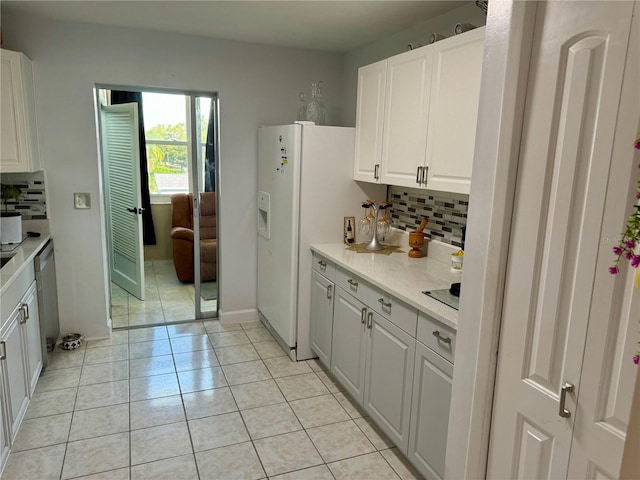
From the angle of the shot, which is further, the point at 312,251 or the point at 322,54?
the point at 322,54

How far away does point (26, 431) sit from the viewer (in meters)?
2.38

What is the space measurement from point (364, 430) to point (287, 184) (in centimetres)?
164

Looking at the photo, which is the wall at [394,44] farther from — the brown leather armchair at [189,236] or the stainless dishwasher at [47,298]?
the stainless dishwasher at [47,298]

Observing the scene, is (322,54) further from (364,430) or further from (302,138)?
(364,430)

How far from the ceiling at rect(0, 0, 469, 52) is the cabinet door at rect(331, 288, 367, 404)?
169 centimetres

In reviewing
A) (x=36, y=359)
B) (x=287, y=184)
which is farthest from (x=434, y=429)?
(x=36, y=359)

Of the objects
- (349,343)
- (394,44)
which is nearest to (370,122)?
(394,44)

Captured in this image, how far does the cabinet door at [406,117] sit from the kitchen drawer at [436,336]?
0.84 metres

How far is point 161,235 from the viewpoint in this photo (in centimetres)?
534

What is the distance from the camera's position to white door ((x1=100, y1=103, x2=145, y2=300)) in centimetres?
392

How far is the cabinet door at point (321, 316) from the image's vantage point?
294 centimetres

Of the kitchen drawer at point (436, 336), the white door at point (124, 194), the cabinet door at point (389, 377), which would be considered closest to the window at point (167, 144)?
Result: the white door at point (124, 194)

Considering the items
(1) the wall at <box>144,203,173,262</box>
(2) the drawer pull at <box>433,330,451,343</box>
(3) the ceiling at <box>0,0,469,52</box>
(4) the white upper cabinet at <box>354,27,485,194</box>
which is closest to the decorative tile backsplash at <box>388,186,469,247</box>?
(4) the white upper cabinet at <box>354,27,485,194</box>

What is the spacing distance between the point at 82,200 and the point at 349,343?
223 centimetres
